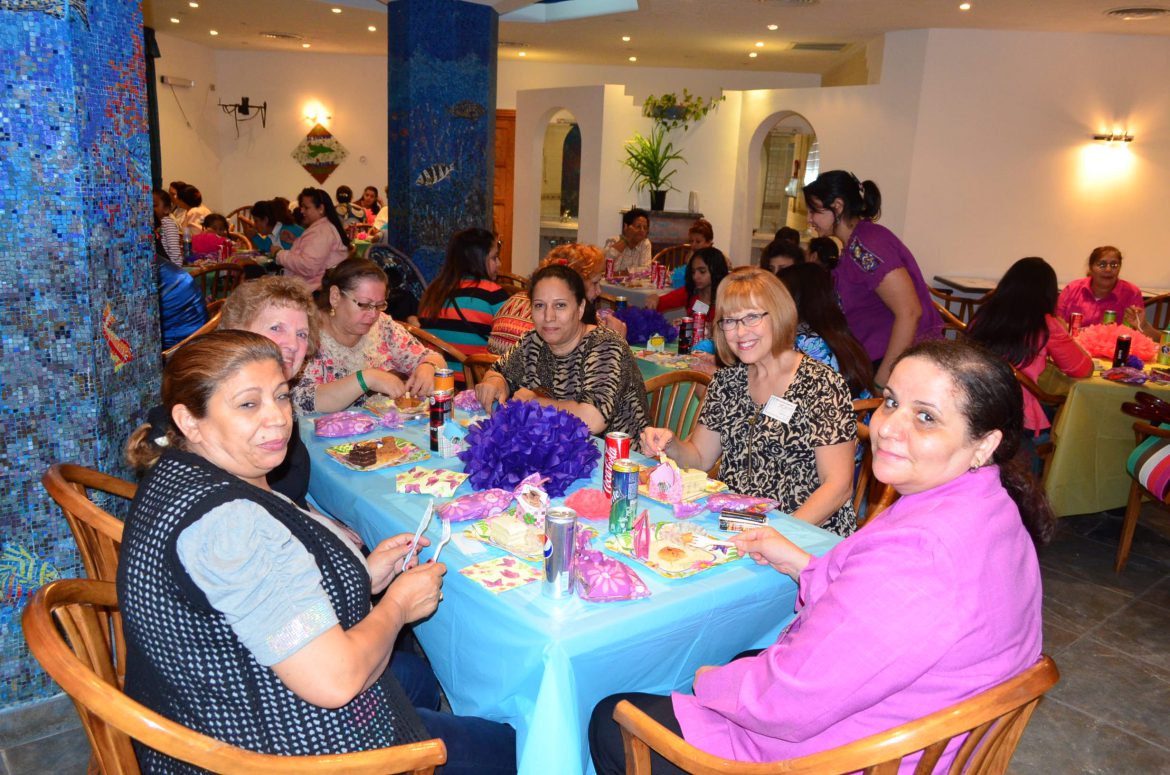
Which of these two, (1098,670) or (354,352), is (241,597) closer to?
(354,352)

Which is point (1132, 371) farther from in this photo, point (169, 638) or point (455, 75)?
point (455, 75)

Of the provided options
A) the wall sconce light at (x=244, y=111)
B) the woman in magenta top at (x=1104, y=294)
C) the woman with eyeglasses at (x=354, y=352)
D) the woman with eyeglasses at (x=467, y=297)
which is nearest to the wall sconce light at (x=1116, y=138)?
the woman in magenta top at (x=1104, y=294)

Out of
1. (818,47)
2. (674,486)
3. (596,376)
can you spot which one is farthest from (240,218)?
(674,486)

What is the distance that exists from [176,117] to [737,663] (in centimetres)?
1285

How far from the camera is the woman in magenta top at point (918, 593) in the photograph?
1392 mm

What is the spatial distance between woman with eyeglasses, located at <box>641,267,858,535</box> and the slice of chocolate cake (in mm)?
864

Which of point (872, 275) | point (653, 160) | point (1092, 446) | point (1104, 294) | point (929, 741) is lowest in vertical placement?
point (1092, 446)

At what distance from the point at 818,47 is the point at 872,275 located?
21.8 ft

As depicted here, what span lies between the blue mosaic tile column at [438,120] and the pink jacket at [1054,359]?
15.3 feet

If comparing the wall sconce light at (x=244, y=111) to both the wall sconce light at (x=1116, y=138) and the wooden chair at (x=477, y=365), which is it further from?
the wall sconce light at (x=1116, y=138)

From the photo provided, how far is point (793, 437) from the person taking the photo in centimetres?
262

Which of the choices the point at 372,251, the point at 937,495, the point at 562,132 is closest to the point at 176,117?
the point at 562,132

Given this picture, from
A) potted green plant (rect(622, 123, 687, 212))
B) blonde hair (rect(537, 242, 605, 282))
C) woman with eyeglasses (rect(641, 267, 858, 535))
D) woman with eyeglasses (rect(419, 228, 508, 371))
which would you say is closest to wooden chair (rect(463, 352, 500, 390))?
woman with eyeglasses (rect(419, 228, 508, 371))

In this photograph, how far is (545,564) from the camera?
185 centimetres
